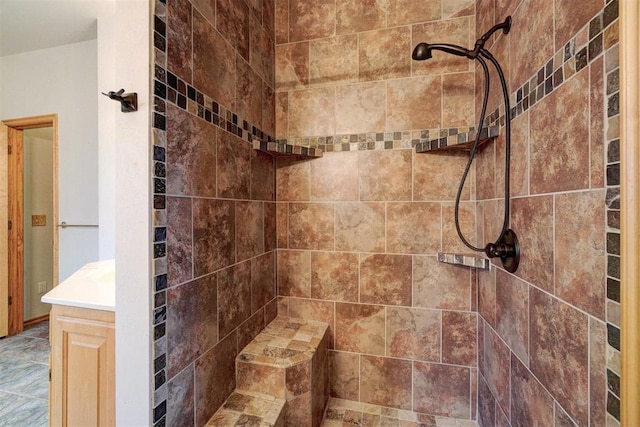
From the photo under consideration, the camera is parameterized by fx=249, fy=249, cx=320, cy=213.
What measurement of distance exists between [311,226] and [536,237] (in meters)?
1.07

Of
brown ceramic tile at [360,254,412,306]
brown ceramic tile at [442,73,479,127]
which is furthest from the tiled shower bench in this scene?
brown ceramic tile at [442,73,479,127]

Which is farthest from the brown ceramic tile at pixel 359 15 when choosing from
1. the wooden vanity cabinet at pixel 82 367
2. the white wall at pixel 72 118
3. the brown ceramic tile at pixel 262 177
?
the white wall at pixel 72 118

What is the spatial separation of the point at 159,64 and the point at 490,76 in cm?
138

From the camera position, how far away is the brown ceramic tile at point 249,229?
1225mm

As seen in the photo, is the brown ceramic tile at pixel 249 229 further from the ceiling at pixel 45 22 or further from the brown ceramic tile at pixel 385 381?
the ceiling at pixel 45 22

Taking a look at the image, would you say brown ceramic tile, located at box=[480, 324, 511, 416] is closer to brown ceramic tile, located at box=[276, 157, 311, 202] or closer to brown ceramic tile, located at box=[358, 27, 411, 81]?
brown ceramic tile, located at box=[276, 157, 311, 202]

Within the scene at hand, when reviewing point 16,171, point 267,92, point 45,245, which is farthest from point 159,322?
point 45,245

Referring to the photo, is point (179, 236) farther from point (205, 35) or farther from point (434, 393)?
point (434, 393)

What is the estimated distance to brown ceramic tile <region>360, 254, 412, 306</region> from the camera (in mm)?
1440

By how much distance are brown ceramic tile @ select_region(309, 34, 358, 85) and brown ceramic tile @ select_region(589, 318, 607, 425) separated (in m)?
1.48

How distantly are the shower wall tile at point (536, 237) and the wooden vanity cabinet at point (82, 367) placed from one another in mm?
1519

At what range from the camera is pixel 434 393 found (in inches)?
55.0

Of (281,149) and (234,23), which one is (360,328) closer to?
(281,149)

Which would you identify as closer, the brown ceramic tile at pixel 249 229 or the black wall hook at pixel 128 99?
the black wall hook at pixel 128 99
